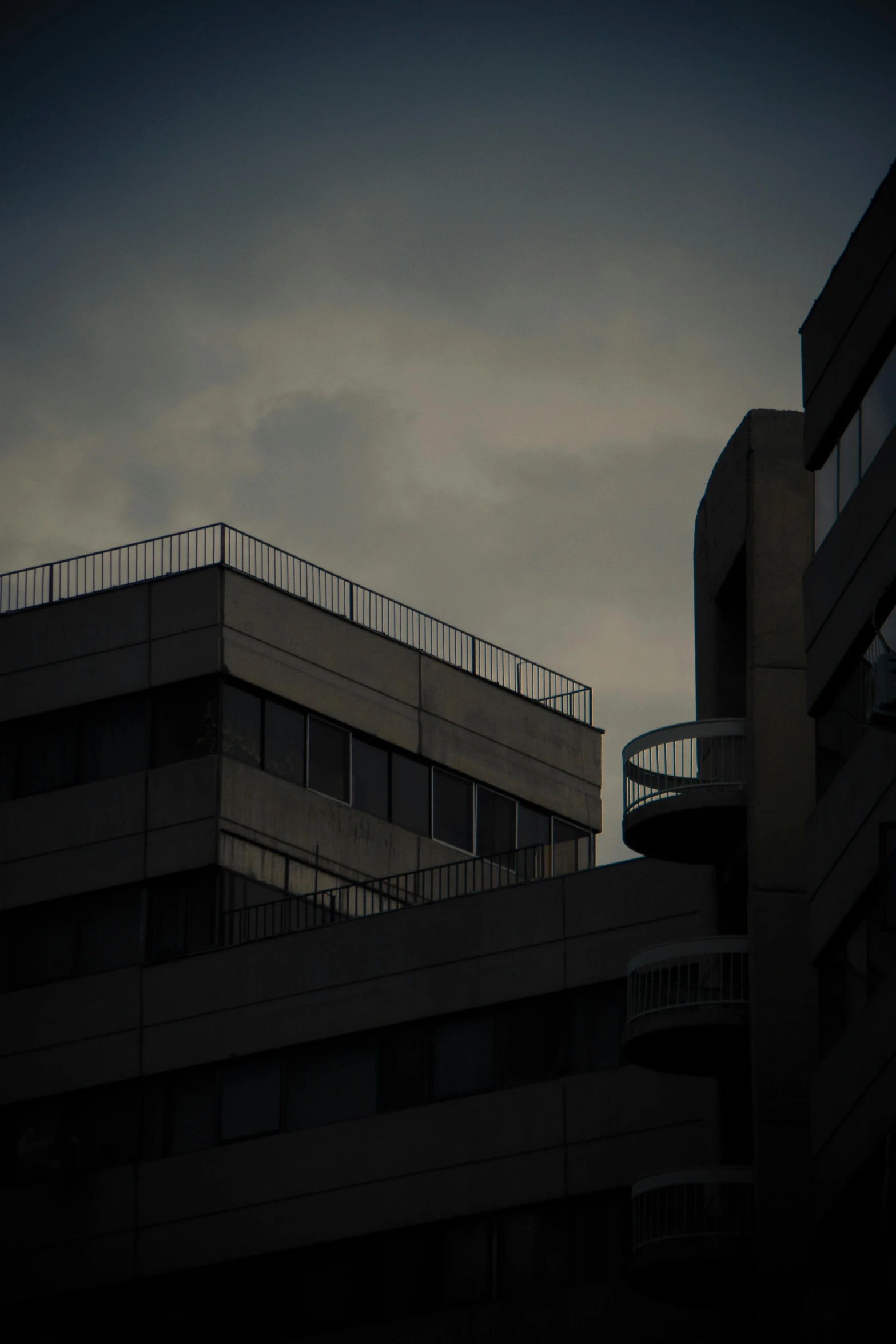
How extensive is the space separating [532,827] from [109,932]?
11.5m

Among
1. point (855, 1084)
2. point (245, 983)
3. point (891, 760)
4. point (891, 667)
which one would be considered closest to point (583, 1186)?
point (245, 983)

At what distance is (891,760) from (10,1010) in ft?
87.7

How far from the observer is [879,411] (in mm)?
34250

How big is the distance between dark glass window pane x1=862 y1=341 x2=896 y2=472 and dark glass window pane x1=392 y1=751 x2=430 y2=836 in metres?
24.3

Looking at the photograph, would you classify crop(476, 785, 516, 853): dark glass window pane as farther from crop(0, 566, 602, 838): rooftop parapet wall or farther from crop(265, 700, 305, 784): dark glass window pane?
crop(265, 700, 305, 784): dark glass window pane

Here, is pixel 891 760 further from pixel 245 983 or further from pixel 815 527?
pixel 245 983

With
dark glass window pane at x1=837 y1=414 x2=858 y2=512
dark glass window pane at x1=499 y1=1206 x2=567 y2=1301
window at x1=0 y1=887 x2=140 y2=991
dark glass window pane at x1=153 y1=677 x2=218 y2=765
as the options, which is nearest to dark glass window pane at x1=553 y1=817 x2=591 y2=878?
dark glass window pane at x1=153 y1=677 x2=218 y2=765

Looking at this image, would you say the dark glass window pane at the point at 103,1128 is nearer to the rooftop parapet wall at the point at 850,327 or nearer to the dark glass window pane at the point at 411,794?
the dark glass window pane at the point at 411,794

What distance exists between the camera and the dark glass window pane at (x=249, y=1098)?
49594mm

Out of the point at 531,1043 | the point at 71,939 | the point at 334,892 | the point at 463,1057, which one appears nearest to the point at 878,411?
the point at 531,1043

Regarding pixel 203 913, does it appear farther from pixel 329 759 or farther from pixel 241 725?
pixel 329 759

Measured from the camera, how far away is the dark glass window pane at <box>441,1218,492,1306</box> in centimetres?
4588

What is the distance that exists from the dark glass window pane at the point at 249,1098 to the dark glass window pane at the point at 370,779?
8.41 m

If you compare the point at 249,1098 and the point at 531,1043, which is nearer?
the point at 531,1043
